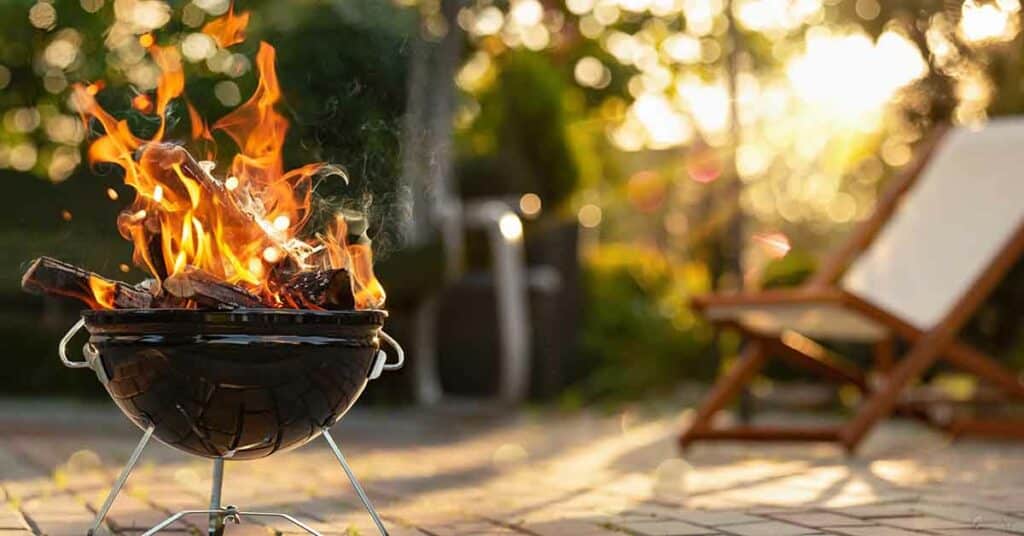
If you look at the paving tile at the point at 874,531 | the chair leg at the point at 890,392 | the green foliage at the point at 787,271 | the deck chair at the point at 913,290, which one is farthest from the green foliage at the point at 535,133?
the paving tile at the point at 874,531

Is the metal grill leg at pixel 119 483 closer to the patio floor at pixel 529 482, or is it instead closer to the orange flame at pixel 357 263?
the patio floor at pixel 529 482

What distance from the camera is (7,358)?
6016mm

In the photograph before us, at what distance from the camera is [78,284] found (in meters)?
2.37

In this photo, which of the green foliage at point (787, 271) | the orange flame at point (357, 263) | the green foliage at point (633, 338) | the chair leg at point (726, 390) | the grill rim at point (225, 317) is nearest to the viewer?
the grill rim at point (225, 317)

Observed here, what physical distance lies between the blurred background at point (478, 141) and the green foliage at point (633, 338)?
14 millimetres

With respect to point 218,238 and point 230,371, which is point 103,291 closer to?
point 218,238

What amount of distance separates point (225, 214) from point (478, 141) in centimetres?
629

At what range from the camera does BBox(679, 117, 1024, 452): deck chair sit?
4.36 metres

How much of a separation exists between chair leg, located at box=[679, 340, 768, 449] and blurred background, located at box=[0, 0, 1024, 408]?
42cm

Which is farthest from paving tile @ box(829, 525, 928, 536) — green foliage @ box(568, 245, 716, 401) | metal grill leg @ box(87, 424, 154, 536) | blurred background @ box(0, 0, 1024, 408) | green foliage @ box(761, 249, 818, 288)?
green foliage @ box(761, 249, 818, 288)

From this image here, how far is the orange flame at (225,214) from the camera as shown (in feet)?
7.86

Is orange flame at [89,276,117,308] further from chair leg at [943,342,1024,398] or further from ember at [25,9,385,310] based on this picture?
chair leg at [943,342,1024,398]

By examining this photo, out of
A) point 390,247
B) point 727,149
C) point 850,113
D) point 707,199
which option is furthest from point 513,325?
point 850,113

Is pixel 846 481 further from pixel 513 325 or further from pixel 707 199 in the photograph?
A: pixel 707 199
